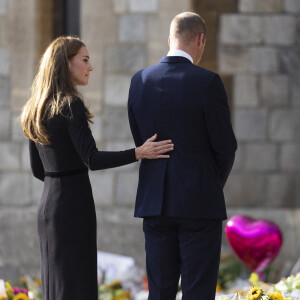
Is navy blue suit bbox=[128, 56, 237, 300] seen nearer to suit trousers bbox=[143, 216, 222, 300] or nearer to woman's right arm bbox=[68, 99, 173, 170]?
suit trousers bbox=[143, 216, 222, 300]

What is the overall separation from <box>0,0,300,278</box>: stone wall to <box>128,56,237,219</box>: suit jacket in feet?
10.7

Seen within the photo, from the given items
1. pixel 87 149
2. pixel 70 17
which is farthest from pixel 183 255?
pixel 70 17

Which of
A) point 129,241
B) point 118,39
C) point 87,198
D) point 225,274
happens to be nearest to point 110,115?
point 118,39

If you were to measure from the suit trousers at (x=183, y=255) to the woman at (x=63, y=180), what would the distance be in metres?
0.34

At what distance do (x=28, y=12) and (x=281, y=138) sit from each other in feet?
8.13

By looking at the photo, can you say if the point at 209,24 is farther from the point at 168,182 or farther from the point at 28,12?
the point at 168,182

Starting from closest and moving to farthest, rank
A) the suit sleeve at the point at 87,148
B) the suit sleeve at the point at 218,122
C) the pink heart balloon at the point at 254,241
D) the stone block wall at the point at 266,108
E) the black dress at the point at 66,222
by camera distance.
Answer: the suit sleeve at the point at 218,122 → the suit sleeve at the point at 87,148 → the black dress at the point at 66,222 → the pink heart balloon at the point at 254,241 → the stone block wall at the point at 266,108

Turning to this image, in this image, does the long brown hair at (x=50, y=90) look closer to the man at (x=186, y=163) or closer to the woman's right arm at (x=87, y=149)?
the woman's right arm at (x=87, y=149)

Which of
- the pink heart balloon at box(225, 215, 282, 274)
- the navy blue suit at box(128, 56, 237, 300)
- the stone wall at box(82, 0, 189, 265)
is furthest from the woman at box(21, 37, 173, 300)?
the stone wall at box(82, 0, 189, 265)

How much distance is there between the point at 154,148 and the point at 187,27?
1.78 feet

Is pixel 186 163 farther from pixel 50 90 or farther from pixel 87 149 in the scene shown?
pixel 50 90

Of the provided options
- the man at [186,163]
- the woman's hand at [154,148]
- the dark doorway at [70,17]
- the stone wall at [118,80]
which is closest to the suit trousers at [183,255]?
the man at [186,163]

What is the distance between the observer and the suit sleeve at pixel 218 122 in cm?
325

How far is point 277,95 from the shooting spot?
660 centimetres
